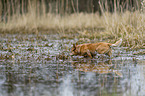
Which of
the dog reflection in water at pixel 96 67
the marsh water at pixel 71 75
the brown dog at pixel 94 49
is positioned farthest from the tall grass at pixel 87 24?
the dog reflection in water at pixel 96 67

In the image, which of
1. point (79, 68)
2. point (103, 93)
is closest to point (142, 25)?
point (79, 68)

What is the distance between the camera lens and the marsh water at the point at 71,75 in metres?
4.00

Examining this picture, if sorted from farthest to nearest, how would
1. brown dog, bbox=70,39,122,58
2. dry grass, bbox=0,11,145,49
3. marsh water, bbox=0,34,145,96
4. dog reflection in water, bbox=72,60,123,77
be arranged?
dry grass, bbox=0,11,145,49 < brown dog, bbox=70,39,122,58 < dog reflection in water, bbox=72,60,123,77 < marsh water, bbox=0,34,145,96

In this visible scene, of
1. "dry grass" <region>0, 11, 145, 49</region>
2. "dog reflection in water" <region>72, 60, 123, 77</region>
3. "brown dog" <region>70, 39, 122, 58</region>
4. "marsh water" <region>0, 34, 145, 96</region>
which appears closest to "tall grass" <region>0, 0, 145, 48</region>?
"dry grass" <region>0, 11, 145, 49</region>

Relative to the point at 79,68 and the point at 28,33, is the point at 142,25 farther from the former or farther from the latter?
the point at 28,33

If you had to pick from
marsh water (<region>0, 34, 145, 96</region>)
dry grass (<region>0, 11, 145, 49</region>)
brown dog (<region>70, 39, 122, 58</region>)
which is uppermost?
dry grass (<region>0, 11, 145, 49</region>)

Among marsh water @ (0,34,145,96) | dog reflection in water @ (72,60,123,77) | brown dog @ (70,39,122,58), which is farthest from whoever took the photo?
brown dog @ (70,39,122,58)

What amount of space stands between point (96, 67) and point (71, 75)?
0.85 m

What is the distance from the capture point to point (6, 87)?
14.0 feet

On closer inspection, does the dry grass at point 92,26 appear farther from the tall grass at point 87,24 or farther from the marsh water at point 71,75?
the marsh water at point 71,75

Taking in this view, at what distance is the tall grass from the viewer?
9164 millimetres

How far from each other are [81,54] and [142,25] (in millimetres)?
2526

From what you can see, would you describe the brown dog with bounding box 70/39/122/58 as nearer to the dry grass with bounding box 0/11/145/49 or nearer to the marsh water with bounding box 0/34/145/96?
the marsh water with bounding box 0/34/145/96

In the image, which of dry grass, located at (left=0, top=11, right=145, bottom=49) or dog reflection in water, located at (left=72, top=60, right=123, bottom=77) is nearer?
dog reflection in water, located at (left=72, top=60, right=123, bottom=77)
